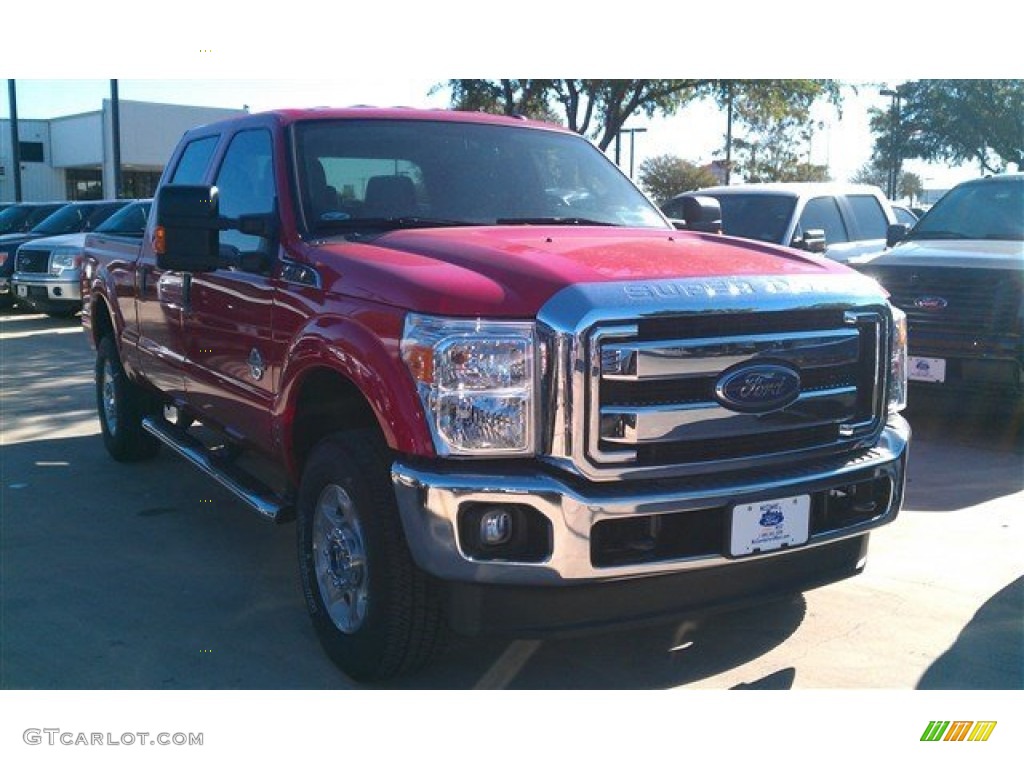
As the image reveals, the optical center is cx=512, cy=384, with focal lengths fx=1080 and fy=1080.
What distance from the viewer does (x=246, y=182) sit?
199 inches

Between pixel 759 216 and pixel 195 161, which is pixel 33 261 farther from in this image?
pixel 195 161

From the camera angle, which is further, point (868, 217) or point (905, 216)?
point (905, 216)

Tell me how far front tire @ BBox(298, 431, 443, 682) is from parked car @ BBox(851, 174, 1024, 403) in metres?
5.26

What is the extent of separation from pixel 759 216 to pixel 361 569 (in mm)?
7894

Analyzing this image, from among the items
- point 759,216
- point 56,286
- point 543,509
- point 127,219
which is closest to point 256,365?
point 543,509

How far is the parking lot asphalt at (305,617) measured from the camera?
3889 millimetres

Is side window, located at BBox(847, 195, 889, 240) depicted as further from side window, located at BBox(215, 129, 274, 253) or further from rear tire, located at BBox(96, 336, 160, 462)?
side window, located at BBox(215, 129, 274, 253)

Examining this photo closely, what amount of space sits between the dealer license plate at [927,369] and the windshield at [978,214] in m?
1.45

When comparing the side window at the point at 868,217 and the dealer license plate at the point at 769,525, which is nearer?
the dealer license plate at the point at 769,525

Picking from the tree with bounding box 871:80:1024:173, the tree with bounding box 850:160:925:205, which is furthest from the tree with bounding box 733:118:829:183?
the tree with bounding box 871:80:1024:173

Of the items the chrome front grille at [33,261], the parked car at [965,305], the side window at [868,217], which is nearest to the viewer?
the parked car at [965,305]

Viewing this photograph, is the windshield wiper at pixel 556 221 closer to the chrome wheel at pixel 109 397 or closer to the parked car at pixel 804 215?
the chrome wheel at pixel 109 397

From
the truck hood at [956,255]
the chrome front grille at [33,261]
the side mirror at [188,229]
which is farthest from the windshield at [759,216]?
the chrome front grille at [33,261]

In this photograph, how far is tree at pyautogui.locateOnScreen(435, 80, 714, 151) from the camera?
19047mm
